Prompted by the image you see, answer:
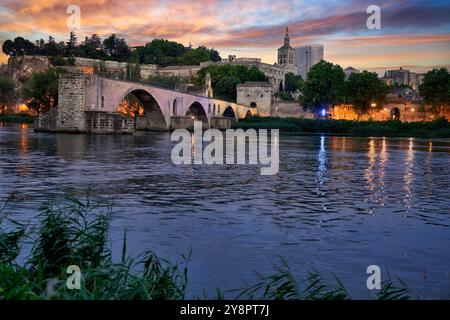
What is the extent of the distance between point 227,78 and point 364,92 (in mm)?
41026

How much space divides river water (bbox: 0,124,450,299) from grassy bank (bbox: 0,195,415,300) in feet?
1.40

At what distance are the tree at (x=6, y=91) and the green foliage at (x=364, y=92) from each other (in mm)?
60928

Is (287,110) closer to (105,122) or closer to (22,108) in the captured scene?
(22,108)

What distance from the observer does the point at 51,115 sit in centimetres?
5784

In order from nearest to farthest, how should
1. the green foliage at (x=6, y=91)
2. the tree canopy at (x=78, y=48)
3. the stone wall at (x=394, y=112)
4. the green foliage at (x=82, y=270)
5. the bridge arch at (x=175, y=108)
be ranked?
the green foliage at (x=82, y=270)
the bridge arch at (x=175, y=108)
the green foliage at (x=6, y=91)
the stone wall at (x=394, y=112)
the tree canopy at (x=78, y=48)

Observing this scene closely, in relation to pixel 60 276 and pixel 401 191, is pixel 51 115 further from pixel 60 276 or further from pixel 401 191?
pixel 60 276

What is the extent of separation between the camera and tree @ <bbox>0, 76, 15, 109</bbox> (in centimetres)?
10848

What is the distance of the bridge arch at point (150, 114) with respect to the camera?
7438cm

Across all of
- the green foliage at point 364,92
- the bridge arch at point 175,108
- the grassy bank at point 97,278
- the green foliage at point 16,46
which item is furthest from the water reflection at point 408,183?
the green foliage at point 16,46

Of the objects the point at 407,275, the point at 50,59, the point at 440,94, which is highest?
the point at 50,59

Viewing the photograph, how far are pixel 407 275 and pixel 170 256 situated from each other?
3.24 meters

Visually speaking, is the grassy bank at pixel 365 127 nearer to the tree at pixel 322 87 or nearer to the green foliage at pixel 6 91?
the tree at pixel 322 87
